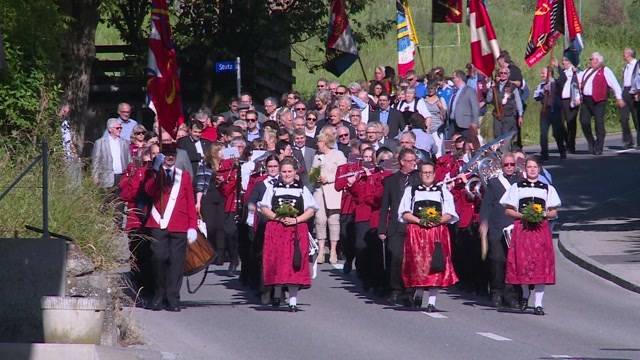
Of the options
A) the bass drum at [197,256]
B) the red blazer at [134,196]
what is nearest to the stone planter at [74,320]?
the bass drum at [197,256]

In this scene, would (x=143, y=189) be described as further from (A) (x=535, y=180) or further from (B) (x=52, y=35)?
(B) (x=52, y=35)

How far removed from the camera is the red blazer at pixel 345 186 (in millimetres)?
20203

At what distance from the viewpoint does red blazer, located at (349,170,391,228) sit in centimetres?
1953

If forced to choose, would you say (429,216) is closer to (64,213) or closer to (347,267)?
(347,267)

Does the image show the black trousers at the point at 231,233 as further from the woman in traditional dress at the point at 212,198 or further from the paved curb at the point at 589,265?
the paved curb at the point at 589,265

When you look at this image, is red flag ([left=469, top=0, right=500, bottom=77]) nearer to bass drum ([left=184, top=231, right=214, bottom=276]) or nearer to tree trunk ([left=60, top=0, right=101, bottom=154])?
tree trunk ([left=60, top=0, right=101, bottom=154])

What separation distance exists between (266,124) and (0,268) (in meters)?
8.13

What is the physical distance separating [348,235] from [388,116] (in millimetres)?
4316

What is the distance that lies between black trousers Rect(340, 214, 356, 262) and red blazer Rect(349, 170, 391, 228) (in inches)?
14.0

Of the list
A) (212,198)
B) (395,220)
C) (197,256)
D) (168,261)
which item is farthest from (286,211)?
(212,198)

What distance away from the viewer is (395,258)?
60.3 feet

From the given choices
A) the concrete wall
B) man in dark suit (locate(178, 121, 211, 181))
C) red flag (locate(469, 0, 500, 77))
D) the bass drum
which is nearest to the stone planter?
the concrete wall

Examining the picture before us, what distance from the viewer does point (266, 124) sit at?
21.7 m

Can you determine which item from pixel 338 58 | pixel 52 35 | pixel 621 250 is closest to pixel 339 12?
pixel 338 58
